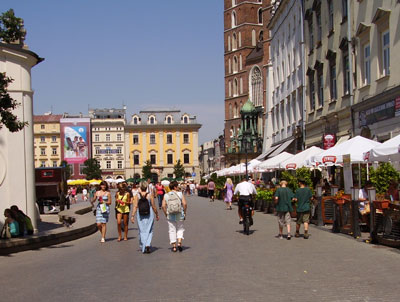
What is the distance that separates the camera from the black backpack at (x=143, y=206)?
582 inches

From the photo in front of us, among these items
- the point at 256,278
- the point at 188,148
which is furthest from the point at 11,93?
the point at 188,148

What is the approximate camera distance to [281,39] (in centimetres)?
5100

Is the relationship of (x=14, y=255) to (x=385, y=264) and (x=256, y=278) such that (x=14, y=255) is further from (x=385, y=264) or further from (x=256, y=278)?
(x=385, y=264)

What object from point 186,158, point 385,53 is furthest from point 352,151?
point 186,158

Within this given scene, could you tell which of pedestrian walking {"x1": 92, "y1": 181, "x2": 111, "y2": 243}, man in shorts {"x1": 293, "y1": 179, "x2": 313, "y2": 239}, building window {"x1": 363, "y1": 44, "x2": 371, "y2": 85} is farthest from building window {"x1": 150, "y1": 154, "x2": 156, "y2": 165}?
man in shorts {"x1": 293, "y1": 179, "x2": 313, "y2": 239}

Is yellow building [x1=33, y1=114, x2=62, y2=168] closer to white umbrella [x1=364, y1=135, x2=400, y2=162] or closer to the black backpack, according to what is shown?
the black backpack

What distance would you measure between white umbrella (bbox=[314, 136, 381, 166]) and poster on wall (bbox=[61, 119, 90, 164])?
105921 mm

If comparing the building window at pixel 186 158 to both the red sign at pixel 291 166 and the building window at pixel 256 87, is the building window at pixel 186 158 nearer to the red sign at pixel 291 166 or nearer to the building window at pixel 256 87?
the building window at pixel 256 87

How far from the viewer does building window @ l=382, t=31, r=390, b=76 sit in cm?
2394

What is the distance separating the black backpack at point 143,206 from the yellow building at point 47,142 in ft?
407

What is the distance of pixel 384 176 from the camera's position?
58.3 feet

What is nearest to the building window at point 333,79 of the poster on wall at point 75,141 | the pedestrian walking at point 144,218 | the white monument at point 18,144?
the white monument at point 18,144

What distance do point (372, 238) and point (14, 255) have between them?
806 cm

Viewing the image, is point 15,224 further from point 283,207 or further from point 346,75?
point 346,75
